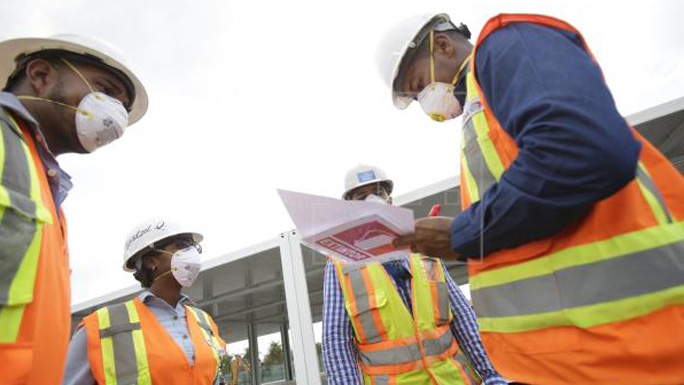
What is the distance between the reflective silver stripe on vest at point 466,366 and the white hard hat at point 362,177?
1.33 m

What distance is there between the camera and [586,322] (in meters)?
1.01

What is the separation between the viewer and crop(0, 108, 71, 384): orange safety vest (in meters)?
1.04

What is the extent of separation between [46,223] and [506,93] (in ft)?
4.32

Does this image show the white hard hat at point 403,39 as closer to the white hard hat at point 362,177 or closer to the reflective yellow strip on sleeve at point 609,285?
the reflective yellow strip on sleeve at point 609,285

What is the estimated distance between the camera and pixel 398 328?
238 centimetres

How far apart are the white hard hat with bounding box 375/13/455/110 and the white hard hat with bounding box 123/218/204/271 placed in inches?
95.8

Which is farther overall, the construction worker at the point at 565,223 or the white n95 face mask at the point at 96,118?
the white n95 face mask at the point at 96,118

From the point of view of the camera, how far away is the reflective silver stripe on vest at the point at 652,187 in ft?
3.34

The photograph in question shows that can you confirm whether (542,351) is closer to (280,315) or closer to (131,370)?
(131,370)

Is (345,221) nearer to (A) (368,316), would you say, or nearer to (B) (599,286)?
(B) (599,286)

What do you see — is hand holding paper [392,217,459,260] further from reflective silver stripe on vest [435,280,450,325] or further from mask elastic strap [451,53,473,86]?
reflective silver stripe on vest [435,280,450,325]

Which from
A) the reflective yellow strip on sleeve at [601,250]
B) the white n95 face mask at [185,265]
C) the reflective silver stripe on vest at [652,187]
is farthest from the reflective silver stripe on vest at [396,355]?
the white n95 face mask at [185,265]

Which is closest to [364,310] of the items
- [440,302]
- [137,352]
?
[440,302]

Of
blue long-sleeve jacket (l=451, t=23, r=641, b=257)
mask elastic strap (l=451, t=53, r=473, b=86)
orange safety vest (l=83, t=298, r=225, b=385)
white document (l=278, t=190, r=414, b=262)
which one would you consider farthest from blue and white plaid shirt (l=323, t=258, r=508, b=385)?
blue long-sleeve jacket (l=451, t=23, r=641, b=257)
